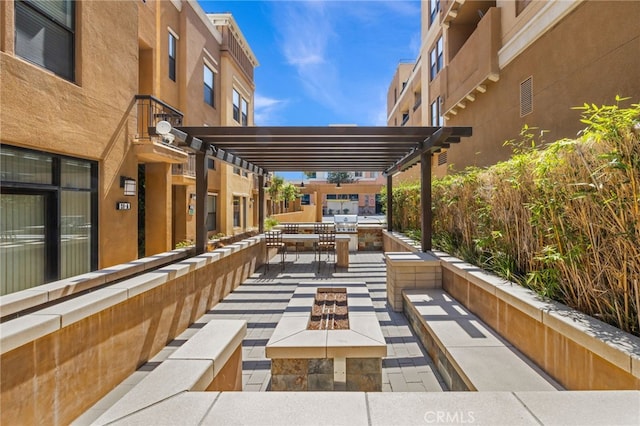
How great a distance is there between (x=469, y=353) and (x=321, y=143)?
493 cm

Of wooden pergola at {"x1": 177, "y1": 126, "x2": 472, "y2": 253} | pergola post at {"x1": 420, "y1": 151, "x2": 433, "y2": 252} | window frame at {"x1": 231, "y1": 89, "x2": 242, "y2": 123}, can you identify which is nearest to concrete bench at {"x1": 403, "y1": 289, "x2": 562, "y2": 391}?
pergola post at {"x1": 420, "y1": 151, "x2": 433, "y2": 252}

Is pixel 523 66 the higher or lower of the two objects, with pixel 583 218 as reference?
higher

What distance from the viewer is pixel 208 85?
38.6ft

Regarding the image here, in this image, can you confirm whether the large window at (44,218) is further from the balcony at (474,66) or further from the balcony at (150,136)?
the balcony at (474,66)

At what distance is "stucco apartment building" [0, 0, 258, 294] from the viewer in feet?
13.6

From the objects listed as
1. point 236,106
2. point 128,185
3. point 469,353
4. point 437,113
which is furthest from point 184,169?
point 437,113

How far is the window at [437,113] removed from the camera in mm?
12730

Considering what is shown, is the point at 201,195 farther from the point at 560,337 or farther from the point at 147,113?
the point at 560,337

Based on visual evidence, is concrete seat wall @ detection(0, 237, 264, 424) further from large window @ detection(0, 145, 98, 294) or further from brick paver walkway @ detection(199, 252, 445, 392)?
large window @ detection(0, 145, 98, 294)

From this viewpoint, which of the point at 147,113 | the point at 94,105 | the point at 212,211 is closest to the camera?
the point at 94,105

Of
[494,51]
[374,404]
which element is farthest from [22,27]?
[494,51]

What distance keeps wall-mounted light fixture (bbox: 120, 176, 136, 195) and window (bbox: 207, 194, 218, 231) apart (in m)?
Result: 5.25

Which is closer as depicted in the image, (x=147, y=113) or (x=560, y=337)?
(x=560, y=337)

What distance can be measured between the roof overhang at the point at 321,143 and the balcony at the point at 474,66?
3463 mm
